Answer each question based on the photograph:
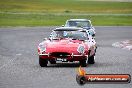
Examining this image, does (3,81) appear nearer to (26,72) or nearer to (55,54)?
(26,72)

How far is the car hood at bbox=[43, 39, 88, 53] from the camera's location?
2058 cm

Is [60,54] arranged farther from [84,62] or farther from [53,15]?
[53,15]

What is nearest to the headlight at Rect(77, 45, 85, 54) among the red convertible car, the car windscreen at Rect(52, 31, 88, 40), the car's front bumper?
the red convertible car

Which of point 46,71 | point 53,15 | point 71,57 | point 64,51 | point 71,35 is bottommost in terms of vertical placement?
point 53,15

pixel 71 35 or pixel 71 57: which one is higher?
pixel 71 35

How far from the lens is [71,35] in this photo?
2234cm

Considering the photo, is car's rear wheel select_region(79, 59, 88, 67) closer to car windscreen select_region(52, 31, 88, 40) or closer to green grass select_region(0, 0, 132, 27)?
car windscreen select_region(52, 31, 88, 40)

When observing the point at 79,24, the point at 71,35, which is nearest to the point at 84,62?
the point at 71,35

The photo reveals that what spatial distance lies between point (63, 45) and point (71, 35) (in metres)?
1.62

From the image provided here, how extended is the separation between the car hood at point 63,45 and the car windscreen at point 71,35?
0.73 meters

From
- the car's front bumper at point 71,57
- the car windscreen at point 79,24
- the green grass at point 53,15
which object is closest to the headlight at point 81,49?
the car's front bumper at point 71,57

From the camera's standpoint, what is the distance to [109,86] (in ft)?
45.8

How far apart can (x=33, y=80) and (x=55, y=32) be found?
6849 mm

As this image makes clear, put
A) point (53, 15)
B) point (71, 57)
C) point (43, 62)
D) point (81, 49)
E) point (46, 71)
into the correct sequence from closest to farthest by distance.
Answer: point (46, 71), point (71, 57), point (81, 49), point (43, 62), point (53, 15)
